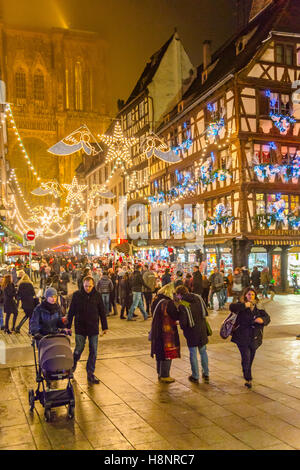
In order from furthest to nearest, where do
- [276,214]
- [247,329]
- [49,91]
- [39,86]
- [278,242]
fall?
[49,91]
[39,86]
[278,242]
[276,214]
[247,329]

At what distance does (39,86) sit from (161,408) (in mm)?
68339

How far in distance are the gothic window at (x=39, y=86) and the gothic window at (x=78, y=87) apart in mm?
4790

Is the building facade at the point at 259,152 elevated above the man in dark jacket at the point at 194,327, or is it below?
above

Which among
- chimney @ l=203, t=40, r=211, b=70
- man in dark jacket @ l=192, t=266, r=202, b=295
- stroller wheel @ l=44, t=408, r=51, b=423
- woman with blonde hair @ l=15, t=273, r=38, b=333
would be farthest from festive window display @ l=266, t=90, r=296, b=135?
stroller wheel @ l=44, t=408, r=51, b=423

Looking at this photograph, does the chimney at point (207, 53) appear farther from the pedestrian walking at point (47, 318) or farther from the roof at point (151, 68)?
the pedestrian walking at point (47, 318)

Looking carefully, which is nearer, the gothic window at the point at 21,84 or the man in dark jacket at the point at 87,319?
the man in dark jacket at the point at 87,319

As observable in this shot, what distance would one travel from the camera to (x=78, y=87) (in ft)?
228

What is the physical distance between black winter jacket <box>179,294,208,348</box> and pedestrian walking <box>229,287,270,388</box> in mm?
486

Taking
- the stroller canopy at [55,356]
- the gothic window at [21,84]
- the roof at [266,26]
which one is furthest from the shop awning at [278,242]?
the gothic window at [21,84]

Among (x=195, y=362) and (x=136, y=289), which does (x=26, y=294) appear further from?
(x=195, y=362)

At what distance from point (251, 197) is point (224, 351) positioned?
14268 millimetres

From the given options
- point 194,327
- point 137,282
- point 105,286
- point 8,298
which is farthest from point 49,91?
point 194,327

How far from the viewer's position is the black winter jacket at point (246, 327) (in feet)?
22.5
